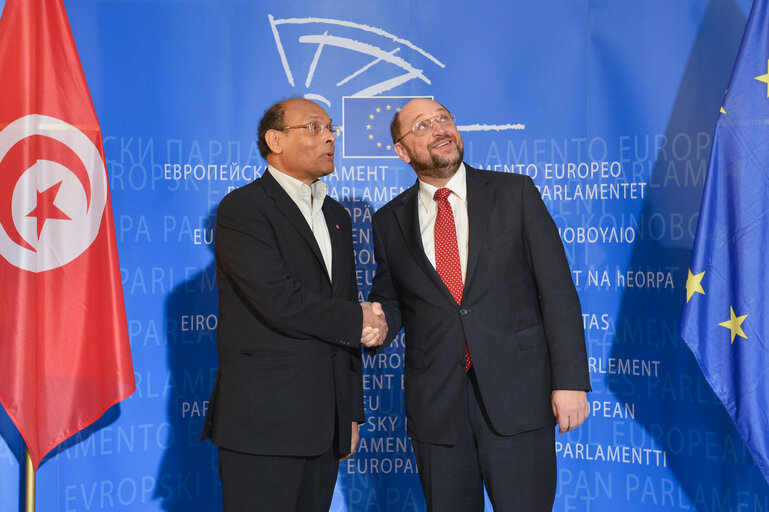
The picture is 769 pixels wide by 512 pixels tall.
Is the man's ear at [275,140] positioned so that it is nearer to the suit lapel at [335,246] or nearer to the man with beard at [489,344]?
the suit lapel at [335,246]

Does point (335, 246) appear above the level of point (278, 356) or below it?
above

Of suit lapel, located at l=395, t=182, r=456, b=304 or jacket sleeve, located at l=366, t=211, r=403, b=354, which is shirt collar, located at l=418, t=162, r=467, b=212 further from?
jacket sleeve, located at l=366, t=211, r=403, b=354

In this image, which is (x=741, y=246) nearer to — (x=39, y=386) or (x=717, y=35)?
(x=717, y=35)

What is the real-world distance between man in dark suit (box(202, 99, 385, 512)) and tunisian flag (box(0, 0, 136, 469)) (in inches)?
41.6

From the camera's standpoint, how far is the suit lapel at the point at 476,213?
2213 mm

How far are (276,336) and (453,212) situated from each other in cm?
77

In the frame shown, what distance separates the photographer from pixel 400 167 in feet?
11.5

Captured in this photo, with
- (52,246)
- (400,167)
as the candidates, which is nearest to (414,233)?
(400,167)

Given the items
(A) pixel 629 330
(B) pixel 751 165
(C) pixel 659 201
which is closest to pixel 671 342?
(A) pixel 629 330

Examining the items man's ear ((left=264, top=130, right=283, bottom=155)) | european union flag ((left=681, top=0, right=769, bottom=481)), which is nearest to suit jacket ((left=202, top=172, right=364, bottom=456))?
man's ear ((left=264, top=130, right=283, bottom=155))

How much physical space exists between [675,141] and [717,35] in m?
0.55

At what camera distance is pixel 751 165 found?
2.76 meters

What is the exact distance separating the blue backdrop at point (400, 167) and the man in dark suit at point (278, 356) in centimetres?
128

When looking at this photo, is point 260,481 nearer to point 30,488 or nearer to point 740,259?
point 30,488
